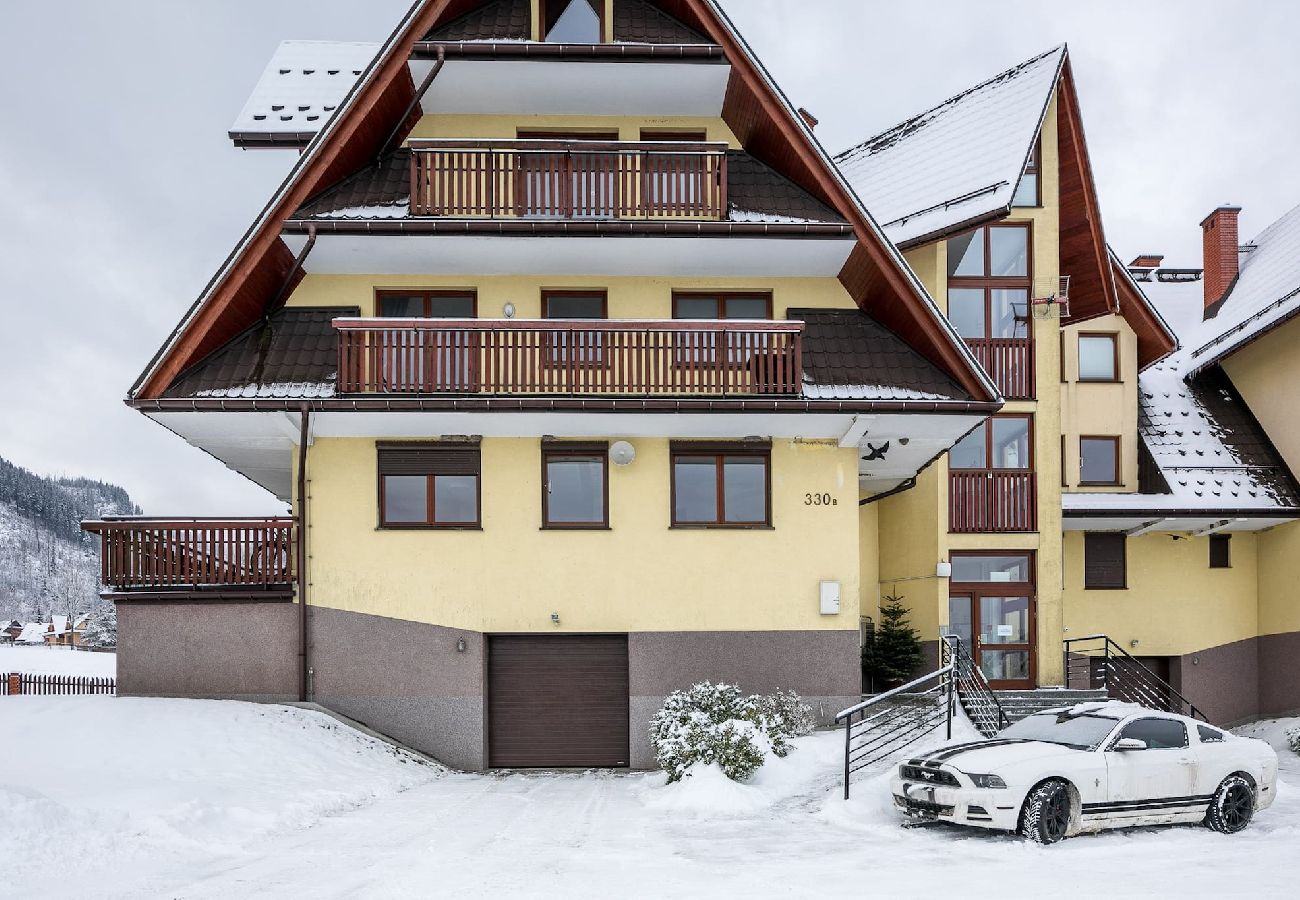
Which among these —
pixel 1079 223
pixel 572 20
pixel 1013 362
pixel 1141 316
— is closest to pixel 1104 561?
pixel 1141 316

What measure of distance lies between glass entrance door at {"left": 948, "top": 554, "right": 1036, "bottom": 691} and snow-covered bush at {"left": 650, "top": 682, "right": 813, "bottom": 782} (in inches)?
253

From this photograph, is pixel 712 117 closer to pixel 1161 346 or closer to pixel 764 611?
pixel 764 611

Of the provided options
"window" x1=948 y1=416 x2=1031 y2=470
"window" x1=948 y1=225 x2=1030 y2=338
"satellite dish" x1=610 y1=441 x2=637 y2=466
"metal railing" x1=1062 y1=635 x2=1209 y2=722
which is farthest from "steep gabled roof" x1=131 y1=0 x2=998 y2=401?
"metal railing" x1=1062 y1=635 x2=1209 y2=722

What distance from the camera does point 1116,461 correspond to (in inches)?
977

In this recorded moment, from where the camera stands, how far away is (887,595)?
73.9 ft

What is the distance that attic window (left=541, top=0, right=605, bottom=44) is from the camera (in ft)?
61.1

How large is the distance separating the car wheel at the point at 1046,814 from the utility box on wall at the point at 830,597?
5.87m

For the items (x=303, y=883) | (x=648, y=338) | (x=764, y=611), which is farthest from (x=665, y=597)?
(x=303, y=883)

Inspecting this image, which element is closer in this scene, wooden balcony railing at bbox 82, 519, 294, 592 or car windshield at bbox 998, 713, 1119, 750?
car windshield at bbox 998, 713, 1119, 750

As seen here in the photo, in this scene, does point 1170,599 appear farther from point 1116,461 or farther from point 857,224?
point 857,224

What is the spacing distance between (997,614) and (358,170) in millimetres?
14300

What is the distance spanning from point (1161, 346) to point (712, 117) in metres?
12.5

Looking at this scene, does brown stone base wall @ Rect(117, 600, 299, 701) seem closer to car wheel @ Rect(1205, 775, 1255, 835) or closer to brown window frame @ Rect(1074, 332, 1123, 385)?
car wheel @ Rect(1205, 775, 1255, 835)

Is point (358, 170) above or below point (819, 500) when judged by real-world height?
above
